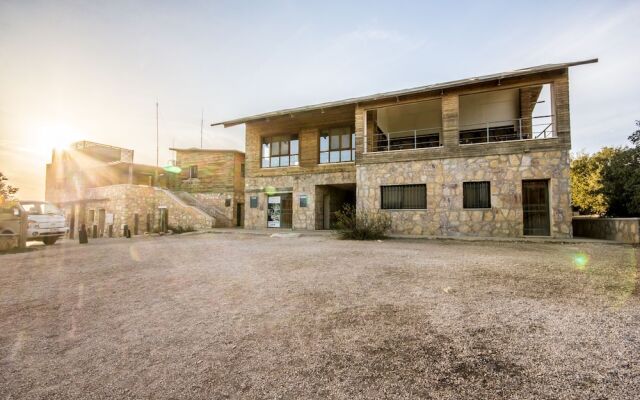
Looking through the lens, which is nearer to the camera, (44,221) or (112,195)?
(44,221)

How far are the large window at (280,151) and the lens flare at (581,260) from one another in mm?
14139

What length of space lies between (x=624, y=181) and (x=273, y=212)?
56.3ft

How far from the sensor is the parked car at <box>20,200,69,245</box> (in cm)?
1289

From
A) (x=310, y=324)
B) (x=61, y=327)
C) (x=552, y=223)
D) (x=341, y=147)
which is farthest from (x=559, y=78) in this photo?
(x=61, y=327)

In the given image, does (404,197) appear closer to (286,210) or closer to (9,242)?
(286,210)

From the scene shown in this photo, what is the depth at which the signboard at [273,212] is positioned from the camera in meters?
18.5

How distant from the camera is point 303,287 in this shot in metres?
4.74

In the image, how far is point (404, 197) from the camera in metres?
14.1

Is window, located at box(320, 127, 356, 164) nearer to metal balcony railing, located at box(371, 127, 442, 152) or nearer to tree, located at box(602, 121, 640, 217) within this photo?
metal balcony railing, located at box(371, 127, 442, 152)

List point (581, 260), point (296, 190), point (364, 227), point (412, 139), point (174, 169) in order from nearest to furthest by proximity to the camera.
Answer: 1. point (581, 260)
2. point (364, 227)
3. point (412, 139)
4. point (296, 190)
5. point (174, 169)

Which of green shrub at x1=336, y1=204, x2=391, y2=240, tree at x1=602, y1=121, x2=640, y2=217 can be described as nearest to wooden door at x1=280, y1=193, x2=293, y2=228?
green shrub at x1=336, y1=204, x2=391, y2=240

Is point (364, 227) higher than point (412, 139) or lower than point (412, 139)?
lower

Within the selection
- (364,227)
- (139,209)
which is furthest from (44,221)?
(364,227)

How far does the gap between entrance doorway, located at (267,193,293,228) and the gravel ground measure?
41.3 ft
